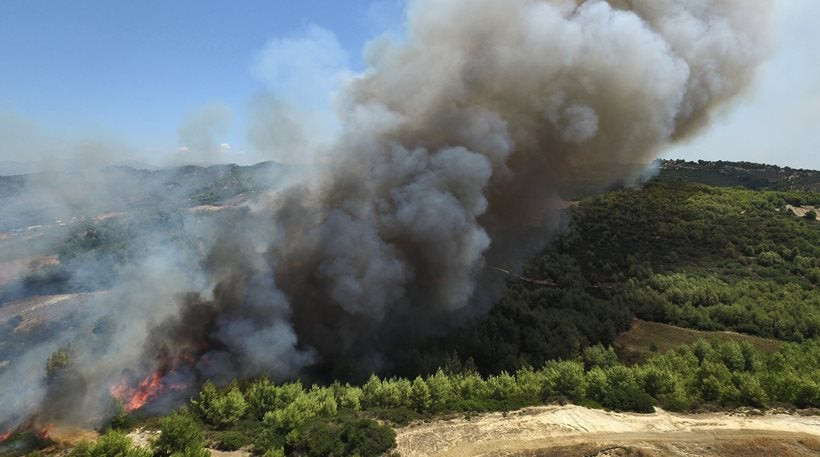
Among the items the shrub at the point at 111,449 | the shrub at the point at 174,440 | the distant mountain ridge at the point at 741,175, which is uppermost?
the distant mountain ridge at the point at 741,175

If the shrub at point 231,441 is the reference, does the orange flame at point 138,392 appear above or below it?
above

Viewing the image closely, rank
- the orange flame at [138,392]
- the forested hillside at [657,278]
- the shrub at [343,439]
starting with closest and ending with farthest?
the shrub at [343,439] < the orange flame at [138,392] < the forested hillside at [657,278]

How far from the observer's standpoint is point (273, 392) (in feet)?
72.3

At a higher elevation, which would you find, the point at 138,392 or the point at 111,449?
the point at 111,449

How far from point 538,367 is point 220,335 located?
21085 millimetres

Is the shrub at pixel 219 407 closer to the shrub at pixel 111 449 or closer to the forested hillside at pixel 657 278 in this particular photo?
the shrub at pixel 111 449

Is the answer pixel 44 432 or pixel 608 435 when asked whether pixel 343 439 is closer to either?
pixel 608 435

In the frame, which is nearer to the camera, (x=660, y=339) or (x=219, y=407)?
(x=219, y=407)

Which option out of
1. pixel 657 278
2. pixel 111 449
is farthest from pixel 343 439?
pixel 657 278

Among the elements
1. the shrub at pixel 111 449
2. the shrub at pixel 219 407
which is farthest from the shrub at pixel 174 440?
the shrub at pixel 219 407

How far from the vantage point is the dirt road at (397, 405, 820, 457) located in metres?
18.7

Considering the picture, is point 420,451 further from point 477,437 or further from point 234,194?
point 234,194

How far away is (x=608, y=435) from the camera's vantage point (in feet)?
65.4

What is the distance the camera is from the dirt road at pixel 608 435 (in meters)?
18.7
